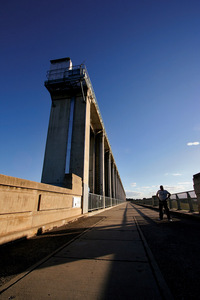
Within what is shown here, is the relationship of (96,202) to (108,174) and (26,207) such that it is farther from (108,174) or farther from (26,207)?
(108,174)

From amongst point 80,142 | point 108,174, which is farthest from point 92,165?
point 80,142

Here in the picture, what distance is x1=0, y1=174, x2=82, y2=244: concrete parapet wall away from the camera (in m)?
3.57

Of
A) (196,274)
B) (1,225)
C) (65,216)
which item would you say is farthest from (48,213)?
(196,274)

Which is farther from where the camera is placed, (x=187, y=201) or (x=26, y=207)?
(x=187, y=201)

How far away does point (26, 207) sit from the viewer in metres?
4.34

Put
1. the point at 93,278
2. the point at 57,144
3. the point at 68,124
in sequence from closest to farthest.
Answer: the point at 93,278 < the point at 57,144 < the point at 68,124

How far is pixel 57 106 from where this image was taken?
594 inches

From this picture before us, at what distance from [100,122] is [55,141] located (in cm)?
890

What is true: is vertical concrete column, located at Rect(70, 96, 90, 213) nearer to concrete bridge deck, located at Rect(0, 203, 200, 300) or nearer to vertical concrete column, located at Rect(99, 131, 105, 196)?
vertical concrete column, located at Rect(99, 131, 105, 196)

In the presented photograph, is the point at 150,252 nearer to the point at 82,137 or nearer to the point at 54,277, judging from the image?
the point at 54,277

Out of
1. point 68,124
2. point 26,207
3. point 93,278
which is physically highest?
point 68,124

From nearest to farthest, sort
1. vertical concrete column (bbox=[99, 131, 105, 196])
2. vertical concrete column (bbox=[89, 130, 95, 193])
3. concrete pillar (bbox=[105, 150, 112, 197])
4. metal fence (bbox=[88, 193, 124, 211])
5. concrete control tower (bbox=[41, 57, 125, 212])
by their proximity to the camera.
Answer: metal fence (bbox=[88, 193, 124, 211])
concrete control tower (bbox=[41, 57, 125, 212])
vertical concrete column (bbox=[89, 130, 95, 193])
vertical concrete column (bbox=[99, 131, 105, 196])
concrete pillar (bbox=[105, 150, 112, 197])

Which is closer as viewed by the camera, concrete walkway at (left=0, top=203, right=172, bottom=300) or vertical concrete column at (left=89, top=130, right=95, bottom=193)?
concrete walkway at (left=0, top=203, right=172, bottom=300)

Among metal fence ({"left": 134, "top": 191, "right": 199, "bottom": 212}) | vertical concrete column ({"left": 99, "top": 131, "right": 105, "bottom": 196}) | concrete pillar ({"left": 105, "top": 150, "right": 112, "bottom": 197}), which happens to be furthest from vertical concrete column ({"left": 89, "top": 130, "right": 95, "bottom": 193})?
metal fence ({"left": 134, "top": 191, "right": 199, "bottom": 212})
